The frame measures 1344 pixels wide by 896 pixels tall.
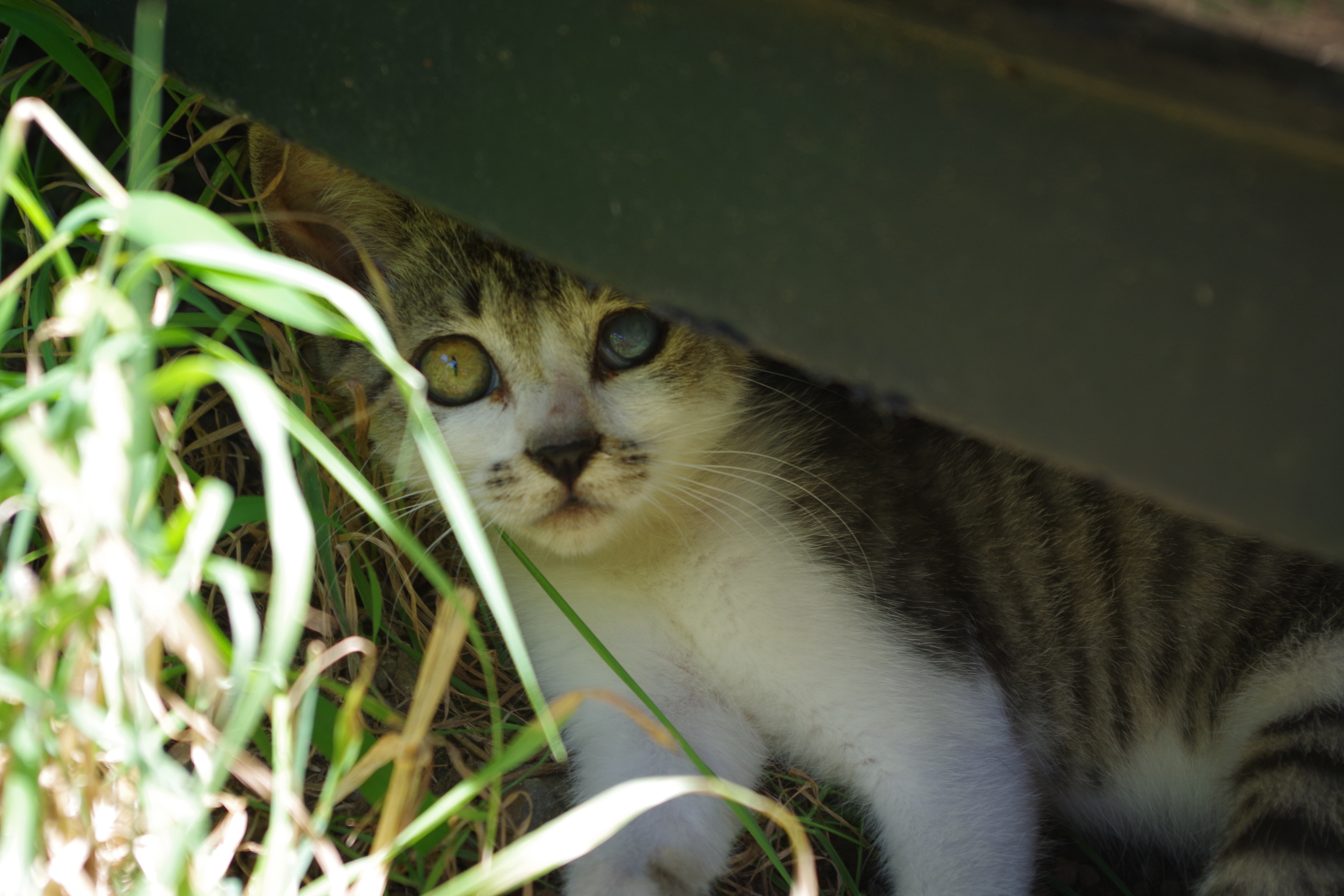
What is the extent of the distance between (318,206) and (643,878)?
1174 millimetres

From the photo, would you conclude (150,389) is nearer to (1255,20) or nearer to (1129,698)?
(1255,20)

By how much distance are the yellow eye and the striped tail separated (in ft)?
3.97

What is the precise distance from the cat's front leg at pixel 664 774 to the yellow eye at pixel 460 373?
20.5 inches

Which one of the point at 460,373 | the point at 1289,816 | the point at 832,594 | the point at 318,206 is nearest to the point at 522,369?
the point at 460,373

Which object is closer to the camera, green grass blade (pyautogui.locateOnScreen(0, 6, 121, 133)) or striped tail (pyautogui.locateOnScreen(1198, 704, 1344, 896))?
striped tail (pyautogui.locateOnScreen(1198, 704, 1344, 896))

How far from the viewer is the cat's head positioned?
1.35 meters

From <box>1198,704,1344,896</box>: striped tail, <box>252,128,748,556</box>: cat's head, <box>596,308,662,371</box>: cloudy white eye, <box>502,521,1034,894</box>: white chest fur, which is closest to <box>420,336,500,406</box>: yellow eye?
<box>252,128,748,556</box>: cat's head

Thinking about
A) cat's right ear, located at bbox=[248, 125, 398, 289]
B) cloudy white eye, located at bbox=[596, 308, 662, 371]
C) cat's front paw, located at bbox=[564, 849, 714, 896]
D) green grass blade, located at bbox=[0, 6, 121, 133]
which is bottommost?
cat's front paw, located at bbox=[564, 849, 714, 896]

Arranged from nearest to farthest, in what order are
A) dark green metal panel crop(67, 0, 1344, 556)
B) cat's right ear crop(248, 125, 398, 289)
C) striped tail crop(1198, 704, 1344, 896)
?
dark green metal panel crop(67, 0, 1344, 556) < striped tail crop(1198, 704, 1344, 896) < cat's right ear crop(248, 125, 398, 289)

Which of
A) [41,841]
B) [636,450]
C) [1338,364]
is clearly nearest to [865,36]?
[1338,364]

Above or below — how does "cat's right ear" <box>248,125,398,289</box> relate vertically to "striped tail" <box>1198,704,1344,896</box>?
above

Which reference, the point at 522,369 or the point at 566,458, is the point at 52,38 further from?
the point at 566,458

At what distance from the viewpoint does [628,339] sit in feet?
4.81

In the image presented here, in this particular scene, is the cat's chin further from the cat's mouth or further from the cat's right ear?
the cat's right ear
